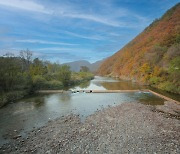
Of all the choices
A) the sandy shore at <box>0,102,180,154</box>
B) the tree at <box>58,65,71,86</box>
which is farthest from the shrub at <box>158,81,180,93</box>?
the tree at <box>58,65,71,86</box>

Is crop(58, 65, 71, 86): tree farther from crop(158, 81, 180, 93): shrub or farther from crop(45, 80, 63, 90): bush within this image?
crop(158, 81, 180, 93): shrub

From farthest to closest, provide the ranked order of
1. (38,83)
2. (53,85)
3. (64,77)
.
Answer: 1. (64,77)
2. (53,85)
3. (38,83)

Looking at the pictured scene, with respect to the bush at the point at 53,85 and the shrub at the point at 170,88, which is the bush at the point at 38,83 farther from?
the shrub at the point at 170,88

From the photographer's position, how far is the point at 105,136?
14.3 metres

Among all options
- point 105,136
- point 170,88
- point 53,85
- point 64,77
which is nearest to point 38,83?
point 53,85

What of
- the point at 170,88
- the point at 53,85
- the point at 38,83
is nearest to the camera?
the point at 170,88

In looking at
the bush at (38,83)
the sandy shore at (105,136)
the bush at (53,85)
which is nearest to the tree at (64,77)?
the bush at (53,85)

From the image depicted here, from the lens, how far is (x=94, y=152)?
11656 mm

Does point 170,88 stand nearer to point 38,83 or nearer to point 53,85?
point 53,85

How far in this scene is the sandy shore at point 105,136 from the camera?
480 inches

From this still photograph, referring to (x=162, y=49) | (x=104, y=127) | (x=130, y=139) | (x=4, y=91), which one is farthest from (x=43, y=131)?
(x=162, y=49)

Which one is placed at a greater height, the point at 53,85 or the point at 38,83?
the point at 38,83

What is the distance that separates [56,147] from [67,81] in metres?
51.6

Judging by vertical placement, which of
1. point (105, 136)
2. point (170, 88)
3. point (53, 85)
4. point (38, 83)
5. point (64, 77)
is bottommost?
point (105, 136)
